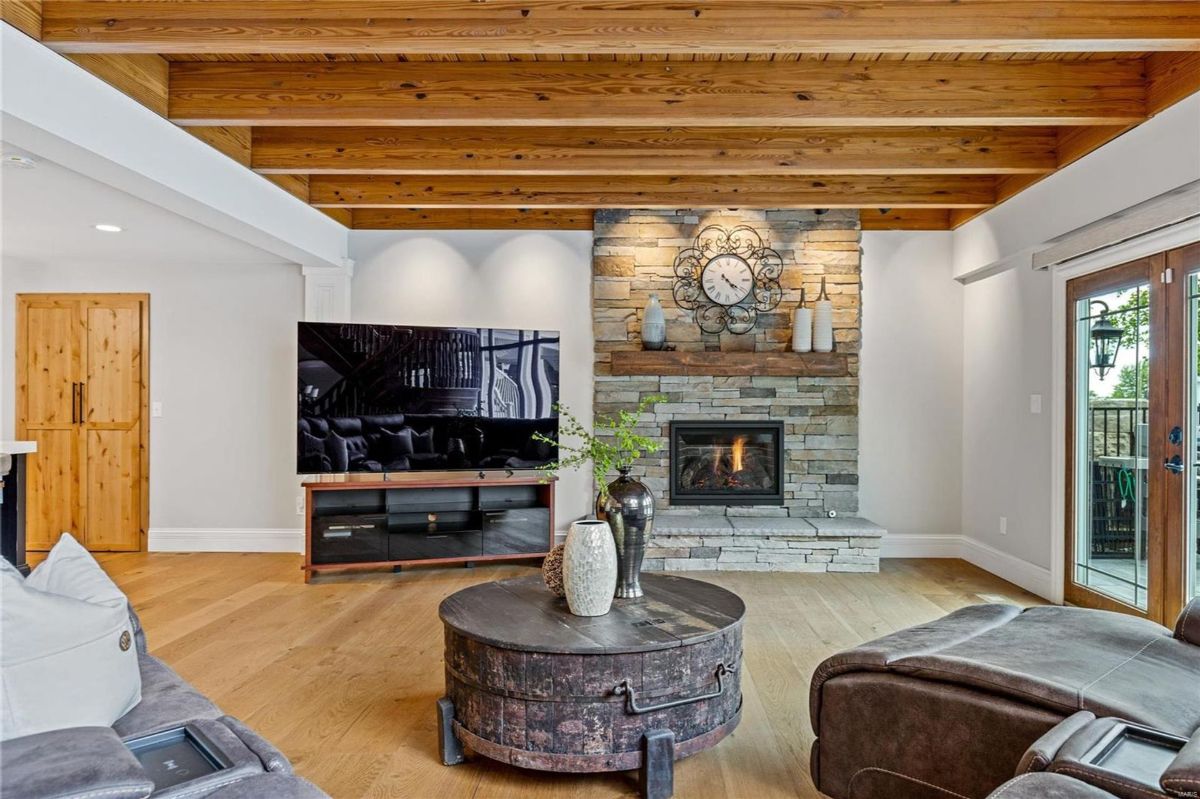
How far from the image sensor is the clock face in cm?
541

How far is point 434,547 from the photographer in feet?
16.1

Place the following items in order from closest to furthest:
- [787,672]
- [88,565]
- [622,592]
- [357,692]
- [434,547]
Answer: [88,565] < [622,592] < [357,692] < [787,672] < [434,547]

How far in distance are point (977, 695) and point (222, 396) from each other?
5299 mm

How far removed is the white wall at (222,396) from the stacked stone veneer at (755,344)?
2.31 metres

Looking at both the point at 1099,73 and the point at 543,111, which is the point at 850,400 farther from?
the point at 543,111

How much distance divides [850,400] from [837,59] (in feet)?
8.66

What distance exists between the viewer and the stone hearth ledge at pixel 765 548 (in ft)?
16.2

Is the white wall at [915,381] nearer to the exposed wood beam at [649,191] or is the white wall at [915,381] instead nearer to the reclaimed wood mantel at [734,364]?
the reclaimed wood mantel at [734,364]

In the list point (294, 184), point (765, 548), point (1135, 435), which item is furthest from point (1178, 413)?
point (294, 184)

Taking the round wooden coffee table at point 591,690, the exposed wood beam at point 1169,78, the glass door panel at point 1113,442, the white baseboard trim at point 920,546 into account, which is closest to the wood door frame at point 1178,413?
the glass door panel at point 1113,442

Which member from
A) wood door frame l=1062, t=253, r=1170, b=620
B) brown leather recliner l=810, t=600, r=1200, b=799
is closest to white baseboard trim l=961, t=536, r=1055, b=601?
wood door frame l=1062, t=253, r=1170, b=620

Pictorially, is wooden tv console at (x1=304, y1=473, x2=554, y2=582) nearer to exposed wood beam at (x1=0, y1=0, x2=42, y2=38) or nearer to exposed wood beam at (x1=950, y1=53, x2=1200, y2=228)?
exposed wood beam at (x1=0, y1=0, x2=42, y2=38)

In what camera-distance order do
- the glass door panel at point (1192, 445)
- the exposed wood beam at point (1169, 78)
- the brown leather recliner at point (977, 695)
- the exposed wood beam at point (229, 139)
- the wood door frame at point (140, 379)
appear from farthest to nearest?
the wood door frame at point (140, 379) < the exposed wood beam at point (229, 139) < the glass door panel at point (1192, 445) < the exposed wood beam at point (1169, 78) < the brown leather recliner at point (977, 695)

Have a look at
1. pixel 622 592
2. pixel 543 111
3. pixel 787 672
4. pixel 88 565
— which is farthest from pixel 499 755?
pixel 543 111
